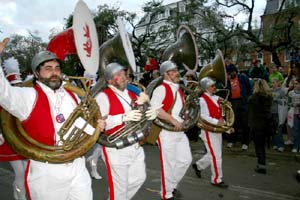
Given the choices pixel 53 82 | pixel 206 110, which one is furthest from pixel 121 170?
pixel 206 110

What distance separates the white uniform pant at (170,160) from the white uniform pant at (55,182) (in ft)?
6.49

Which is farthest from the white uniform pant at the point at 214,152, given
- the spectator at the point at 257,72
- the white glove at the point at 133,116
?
the spectator at the point at 257,72

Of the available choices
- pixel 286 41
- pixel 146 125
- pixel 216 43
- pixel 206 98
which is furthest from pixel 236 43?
pixel 146 125

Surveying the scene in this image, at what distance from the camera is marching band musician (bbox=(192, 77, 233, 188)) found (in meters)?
6.08

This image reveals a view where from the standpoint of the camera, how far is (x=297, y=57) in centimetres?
1190

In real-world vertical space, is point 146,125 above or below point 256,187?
above

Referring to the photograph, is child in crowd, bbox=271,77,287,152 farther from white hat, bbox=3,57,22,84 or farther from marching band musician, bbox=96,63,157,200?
white hat, bbox=3,57,22,84

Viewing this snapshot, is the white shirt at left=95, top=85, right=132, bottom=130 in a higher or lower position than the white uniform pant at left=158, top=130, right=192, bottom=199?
higher

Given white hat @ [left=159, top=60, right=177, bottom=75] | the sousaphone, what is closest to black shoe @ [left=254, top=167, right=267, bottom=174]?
white hat @ [left=159, top=60, right=177, bottom=75]

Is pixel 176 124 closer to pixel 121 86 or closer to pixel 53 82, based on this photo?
pixel 121 86

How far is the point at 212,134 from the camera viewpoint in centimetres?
615

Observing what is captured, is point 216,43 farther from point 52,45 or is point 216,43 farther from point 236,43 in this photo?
point 52,45

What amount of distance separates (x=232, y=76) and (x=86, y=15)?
21.0 ft

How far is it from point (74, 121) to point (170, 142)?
212cm
